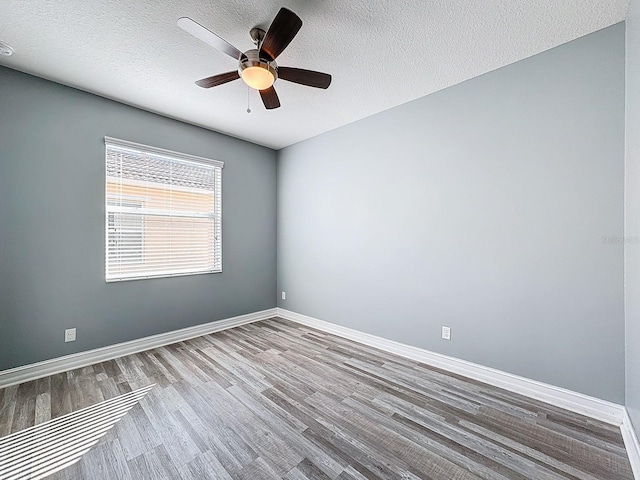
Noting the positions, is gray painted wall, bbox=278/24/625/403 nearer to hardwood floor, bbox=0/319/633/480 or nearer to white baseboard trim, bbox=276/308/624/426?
white baseboard trim, bbox=276/308/624/426

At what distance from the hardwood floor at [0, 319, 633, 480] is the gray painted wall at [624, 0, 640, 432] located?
427 millimetres

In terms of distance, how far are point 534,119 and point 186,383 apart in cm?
369

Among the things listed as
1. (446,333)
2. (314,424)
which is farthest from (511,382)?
(314,424)

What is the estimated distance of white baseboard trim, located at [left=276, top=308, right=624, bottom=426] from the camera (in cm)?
187

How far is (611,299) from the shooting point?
1.86 meters

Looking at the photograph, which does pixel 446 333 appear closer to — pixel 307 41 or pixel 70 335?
pixel 307 41

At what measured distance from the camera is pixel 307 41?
2.01m

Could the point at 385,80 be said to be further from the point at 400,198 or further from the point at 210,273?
the point at 210,273

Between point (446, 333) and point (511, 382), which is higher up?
point (446, 333)

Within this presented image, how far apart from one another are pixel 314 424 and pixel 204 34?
8.60ft

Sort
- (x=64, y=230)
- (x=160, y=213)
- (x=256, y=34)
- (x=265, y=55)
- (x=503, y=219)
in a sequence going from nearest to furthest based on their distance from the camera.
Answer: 1. (x=265, y=55)
2. (x=256, y=34)
3. (x=503, y=219)
4. (x=64, y=230)
5. (x=160, y=213)

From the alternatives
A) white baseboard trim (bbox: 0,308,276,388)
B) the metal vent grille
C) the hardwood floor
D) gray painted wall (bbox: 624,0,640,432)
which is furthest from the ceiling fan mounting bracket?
white baseboard trim (bbox: 0,308,276,388)

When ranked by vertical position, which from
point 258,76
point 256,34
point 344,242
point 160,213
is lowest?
point 344,242

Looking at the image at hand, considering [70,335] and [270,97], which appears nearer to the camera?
[270,97]
